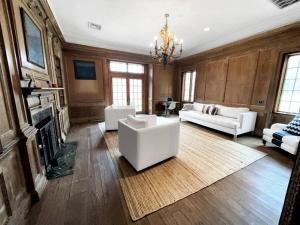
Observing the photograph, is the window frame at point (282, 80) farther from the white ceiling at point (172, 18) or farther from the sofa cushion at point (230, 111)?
the white ceiling at point (172, 18)

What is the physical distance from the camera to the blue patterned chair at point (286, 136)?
2.46m

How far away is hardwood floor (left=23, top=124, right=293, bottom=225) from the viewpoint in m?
1.37

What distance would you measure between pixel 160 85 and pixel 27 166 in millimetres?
5834

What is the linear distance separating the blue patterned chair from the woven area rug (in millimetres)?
410

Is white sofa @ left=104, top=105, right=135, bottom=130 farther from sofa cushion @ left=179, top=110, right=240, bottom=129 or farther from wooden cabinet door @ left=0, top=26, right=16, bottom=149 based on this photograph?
wooden cabinet door @ left=0, top=26, right=16, bottom=149

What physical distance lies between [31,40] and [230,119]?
16.1 feet

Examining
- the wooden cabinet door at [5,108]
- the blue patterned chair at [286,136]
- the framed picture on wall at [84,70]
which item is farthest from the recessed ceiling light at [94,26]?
the blue patterned chair at [286,136]

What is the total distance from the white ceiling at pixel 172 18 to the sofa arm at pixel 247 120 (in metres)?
2.24

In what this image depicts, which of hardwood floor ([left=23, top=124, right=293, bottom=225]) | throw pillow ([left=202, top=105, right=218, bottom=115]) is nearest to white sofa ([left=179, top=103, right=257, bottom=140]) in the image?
throw pillow ([left=202, top=105, right=218, bottom=115])

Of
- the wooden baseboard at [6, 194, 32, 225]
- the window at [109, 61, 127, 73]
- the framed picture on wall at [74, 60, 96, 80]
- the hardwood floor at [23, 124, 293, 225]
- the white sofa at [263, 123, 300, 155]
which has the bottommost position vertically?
the hardwood floor at [23, 124, 293, 225]

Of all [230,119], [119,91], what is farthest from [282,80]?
[119,91]

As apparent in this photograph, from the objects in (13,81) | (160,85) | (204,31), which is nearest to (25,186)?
(13,81)

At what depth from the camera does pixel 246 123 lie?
12.0 ft

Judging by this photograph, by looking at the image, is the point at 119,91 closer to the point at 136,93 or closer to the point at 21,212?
the point at 136,93
